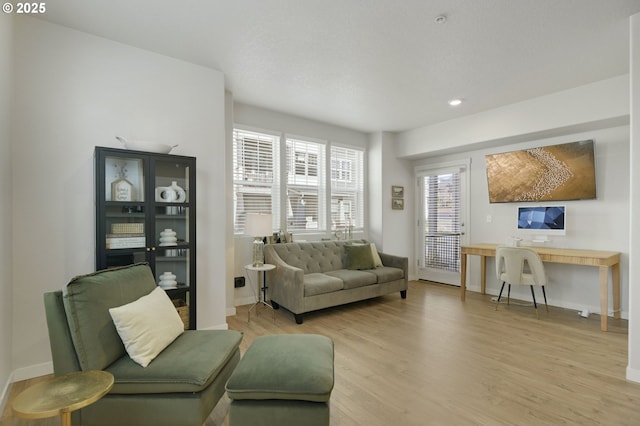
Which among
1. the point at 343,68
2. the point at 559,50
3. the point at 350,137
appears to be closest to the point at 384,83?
the point at 343,68

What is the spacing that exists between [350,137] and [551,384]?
441 centimetres

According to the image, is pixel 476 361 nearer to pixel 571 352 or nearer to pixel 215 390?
pixel 571 352

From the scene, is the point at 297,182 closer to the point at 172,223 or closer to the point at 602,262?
the point at 172,223

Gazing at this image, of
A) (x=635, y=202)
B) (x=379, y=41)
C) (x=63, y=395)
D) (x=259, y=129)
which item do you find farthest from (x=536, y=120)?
(x=63, y=395)

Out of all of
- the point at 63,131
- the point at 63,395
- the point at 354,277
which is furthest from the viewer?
the point at 354,277

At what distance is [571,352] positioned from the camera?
2.88m

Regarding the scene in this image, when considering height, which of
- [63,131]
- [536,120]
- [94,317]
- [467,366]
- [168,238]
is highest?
[536,120]

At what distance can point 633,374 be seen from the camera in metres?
2.37

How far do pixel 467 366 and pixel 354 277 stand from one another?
1.84 m

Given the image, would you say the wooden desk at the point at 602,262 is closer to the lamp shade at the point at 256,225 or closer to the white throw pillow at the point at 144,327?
the lamp shade at the point at 256,225

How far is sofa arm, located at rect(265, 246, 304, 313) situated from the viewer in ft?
12.1

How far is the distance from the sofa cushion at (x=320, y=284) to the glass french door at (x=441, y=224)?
2.60 meters

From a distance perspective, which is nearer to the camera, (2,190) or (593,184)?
(2,190)

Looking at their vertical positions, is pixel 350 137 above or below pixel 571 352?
above
